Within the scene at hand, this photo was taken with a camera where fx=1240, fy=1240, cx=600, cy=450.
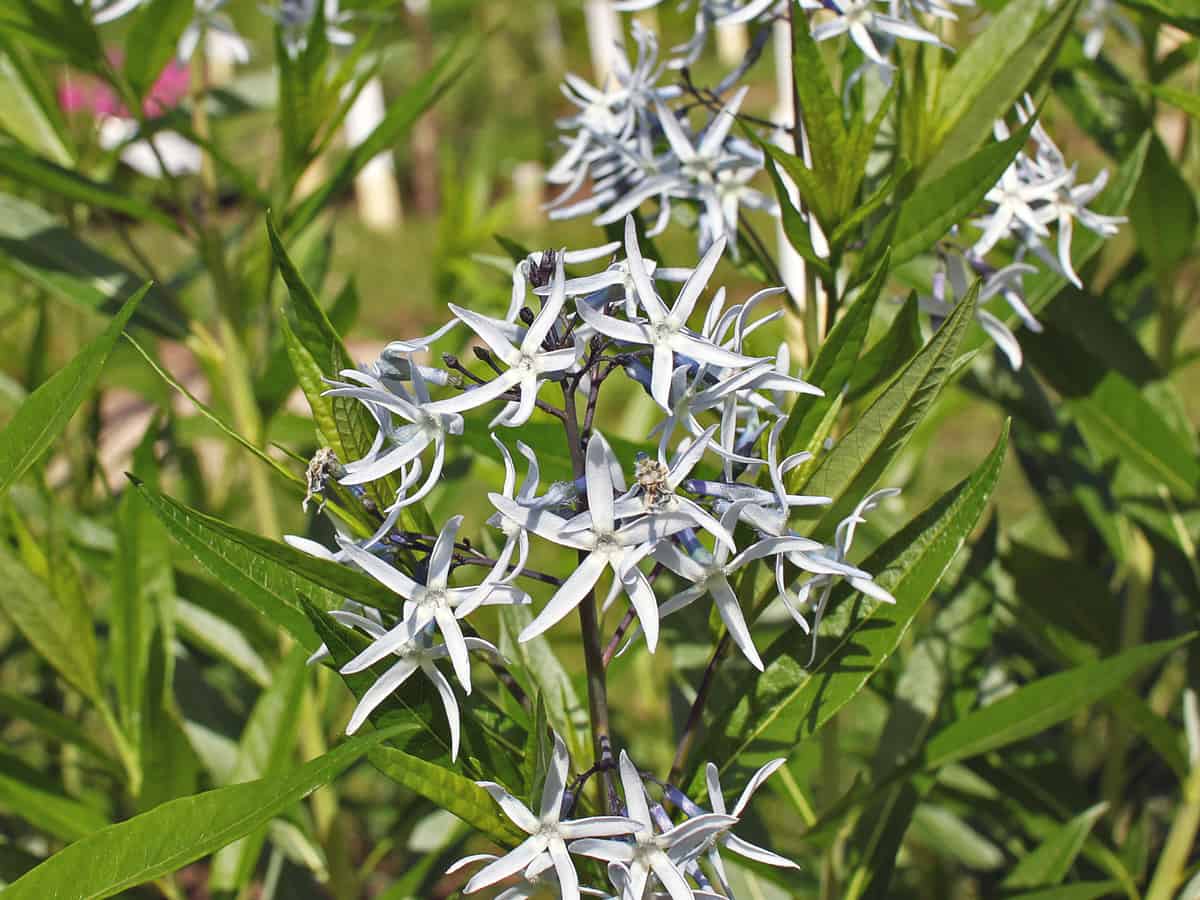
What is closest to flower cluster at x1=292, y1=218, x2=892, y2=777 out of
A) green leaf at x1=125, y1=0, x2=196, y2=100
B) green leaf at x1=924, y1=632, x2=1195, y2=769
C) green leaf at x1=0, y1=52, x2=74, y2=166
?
green leaf at x1=924, y1=632, x2=1195, y2=769

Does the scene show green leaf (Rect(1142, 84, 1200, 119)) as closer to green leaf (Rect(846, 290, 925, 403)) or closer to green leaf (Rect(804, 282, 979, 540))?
green leaf (Rect(846, 290, 925, 403))

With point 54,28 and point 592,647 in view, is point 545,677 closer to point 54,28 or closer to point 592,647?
point 592,647

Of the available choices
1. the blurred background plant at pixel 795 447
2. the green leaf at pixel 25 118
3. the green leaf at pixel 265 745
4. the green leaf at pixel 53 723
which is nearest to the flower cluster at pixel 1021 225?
the blurred background plant at pixel 795 447

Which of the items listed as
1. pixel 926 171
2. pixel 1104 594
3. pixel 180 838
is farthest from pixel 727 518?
pixel 1104 594

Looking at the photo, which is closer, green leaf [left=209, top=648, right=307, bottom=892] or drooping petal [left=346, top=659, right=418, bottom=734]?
drooping petal [left=346, top=659, right=418, bottom=734]

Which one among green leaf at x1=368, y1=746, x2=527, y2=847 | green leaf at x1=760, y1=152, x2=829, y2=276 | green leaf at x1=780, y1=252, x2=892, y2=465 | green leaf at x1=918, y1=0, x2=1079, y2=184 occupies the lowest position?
green leaf at x1=368, y1=746, x2=527, y2=847

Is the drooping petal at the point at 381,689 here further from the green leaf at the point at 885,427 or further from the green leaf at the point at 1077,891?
the green leaf at the point at 1077,891

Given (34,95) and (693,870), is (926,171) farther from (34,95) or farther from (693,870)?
(34,95)
